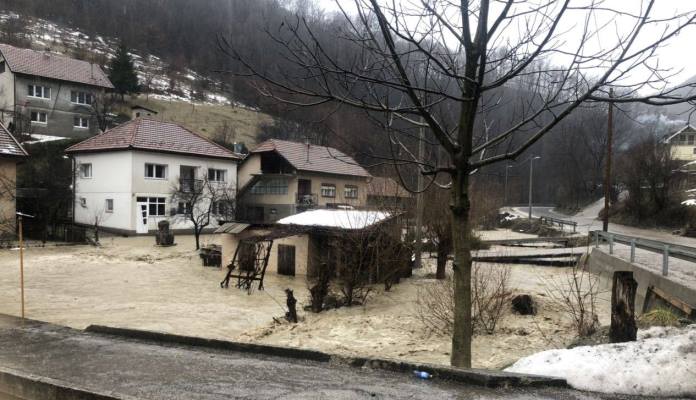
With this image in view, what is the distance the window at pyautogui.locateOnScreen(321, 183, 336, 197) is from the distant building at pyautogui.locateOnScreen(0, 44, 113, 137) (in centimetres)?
2917

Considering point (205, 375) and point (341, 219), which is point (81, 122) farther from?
point (205, 375)

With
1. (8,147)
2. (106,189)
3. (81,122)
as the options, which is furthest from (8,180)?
(81,122)

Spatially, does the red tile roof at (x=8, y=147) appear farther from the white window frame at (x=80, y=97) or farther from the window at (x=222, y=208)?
the white window frame at (x=80, y=97)

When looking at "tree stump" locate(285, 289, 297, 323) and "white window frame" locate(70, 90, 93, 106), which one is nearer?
"tree stump" locate(285, 289, 297, 323)

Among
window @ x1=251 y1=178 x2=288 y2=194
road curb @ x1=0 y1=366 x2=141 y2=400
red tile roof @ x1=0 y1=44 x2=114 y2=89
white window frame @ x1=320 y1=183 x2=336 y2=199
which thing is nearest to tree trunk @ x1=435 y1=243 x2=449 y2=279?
road curb @ x1=0 y1=366 x2=141 y2=400

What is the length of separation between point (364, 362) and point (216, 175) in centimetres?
3727

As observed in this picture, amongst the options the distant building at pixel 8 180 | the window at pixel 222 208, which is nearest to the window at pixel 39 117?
the window at pixel 222 208

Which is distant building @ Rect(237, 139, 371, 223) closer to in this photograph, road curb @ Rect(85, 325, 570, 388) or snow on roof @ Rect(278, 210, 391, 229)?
snow on roof @ Rect(278, 210, 391, 229)

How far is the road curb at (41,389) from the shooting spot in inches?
178

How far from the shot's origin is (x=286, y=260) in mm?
20047

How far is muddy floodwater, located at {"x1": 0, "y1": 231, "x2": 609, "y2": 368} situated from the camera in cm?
953

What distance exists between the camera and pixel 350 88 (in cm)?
497

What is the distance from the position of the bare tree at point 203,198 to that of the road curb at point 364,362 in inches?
1075

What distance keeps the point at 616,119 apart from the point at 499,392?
81.3m
